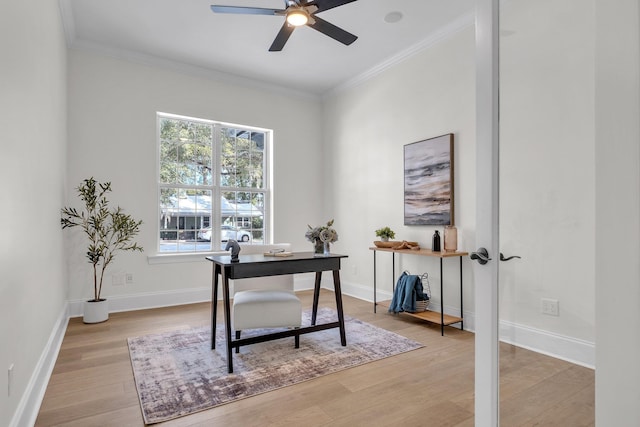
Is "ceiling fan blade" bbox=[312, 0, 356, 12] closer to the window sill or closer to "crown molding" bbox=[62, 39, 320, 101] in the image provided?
"crown molding" bbox=[62, 39, 320, 101]

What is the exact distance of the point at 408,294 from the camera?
3842 millimetres

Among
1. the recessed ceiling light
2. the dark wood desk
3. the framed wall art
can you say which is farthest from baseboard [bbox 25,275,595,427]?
the recessed ceiling light

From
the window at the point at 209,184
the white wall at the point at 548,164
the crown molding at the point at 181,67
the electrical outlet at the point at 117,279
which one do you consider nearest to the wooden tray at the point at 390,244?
the window at the point at 209,184

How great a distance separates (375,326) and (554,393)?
236 cm

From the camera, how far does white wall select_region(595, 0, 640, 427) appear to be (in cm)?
110

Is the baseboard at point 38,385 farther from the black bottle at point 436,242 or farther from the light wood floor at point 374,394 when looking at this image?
the black bottle at point 436,242

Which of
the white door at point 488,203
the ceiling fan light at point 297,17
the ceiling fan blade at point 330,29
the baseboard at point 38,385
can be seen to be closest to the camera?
the white door at point 488,203

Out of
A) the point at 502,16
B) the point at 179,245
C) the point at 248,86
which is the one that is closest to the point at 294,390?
the point at 502,16

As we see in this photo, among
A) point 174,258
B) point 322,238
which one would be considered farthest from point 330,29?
point 174,258

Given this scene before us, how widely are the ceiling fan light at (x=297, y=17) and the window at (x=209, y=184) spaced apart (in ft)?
8.41

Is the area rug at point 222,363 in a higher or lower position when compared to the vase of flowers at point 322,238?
lower

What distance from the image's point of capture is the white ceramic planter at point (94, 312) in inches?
151

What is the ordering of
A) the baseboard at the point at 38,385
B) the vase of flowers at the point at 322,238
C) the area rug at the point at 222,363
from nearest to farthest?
the baseboard at the point at 38,385 → the area rug at the point at 222,363 → the vase of flowers at the point at 322,238

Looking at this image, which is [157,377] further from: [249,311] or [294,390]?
[294,390]
